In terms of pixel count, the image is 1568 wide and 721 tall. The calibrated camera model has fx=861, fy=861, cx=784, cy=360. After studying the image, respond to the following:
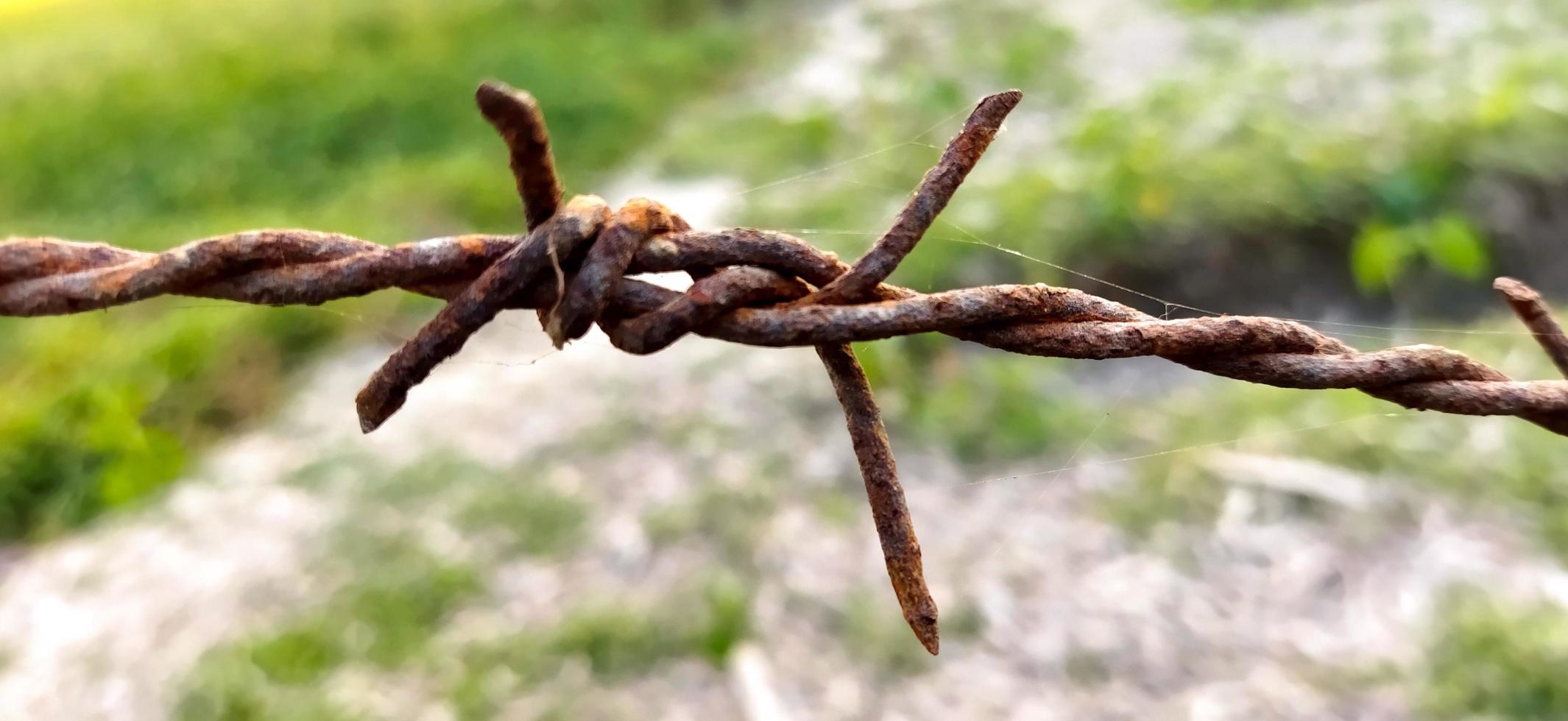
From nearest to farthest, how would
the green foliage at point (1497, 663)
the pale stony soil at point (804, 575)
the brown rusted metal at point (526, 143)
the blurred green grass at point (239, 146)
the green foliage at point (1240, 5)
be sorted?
the brown rusted metal at point (526, 143)
the green foliage at point (1497, 663)
the pale stony soil at point (804, 575)
the blurred green grass at point (239, 146)
the green foliage at point (1240, 5)

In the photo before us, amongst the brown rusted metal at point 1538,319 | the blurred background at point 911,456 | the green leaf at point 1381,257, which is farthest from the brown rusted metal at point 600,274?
the green leaf at point 1381,257

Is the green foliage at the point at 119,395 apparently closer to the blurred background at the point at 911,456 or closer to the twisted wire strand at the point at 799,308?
the blurred background at the point at 911,456

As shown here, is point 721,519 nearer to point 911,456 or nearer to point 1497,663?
point 911,456

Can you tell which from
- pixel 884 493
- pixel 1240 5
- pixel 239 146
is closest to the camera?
pixel 884 493

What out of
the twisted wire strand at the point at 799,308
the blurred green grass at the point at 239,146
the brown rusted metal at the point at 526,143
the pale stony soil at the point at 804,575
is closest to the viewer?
the brown rusted metal at the point at 526,143

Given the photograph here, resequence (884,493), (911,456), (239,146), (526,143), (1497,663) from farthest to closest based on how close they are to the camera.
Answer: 1. (239,146)
2. (911,456)
3. (1497,663)
4. (884,493)
5. (526,143)

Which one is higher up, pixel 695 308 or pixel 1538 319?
pixel 695 308

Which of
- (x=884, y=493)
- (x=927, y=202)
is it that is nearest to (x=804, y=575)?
(x=884, y=493)

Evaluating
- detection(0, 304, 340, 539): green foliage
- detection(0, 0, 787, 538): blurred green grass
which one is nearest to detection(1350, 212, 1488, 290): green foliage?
detection(0, 0, 787, 538): blurred green grass

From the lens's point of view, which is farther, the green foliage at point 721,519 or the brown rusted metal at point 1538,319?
the green foliage at point 721,519
